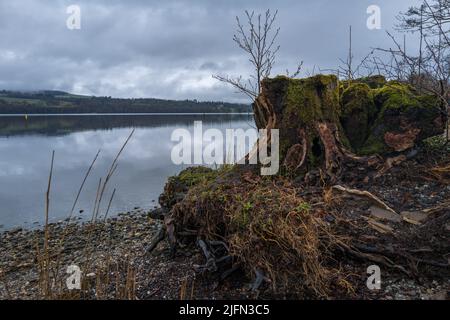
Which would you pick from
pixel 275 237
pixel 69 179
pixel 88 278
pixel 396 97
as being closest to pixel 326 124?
pixel 396 97

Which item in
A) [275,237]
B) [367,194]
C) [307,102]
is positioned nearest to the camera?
[275,237]

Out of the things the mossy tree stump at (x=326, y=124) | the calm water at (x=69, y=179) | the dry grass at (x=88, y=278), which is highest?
the mossy tree stump at (x=326, y=124)

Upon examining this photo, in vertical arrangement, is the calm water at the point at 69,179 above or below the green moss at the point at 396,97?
below

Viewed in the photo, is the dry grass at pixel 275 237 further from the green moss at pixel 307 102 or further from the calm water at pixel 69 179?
the calm water at pixel 69 179

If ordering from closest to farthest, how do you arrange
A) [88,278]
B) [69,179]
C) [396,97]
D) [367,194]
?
[88,278], [367,194], [396,97], [69,179]

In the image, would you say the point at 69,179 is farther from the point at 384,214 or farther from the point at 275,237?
the point at 384,214

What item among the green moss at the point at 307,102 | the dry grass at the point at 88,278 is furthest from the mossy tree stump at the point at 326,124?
the dry grass at the point at 88,278

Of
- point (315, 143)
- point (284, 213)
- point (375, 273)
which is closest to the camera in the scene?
point (375, 273)

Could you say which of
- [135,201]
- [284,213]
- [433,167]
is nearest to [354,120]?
[433,167]

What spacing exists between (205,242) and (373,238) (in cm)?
218

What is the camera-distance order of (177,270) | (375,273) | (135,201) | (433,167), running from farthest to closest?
(135,201) < (433,167) < (177,270) < (375,273)

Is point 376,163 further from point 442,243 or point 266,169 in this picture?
point 442,243

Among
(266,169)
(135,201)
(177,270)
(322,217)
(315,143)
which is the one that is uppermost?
(315,143)
